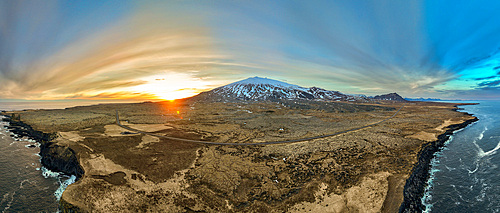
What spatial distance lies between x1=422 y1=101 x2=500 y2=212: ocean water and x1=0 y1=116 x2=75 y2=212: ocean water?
38007 mm

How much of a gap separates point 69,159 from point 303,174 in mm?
31562

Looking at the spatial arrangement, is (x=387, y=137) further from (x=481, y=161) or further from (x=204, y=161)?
(x=204, y=161)

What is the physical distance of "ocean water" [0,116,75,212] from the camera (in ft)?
57.0

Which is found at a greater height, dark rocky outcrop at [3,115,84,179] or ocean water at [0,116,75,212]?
dark rocky outcrop at [3,115,84,179]

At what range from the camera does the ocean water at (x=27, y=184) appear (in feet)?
57.0

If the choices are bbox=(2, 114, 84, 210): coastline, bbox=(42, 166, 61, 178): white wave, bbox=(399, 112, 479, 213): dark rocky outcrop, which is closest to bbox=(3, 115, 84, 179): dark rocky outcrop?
bbox=(2, 114, 84, 210): coastline

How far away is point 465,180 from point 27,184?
52.9m

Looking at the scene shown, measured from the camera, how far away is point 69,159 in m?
24.1

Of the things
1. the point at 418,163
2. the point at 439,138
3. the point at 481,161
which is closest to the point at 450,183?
the point at 418,163

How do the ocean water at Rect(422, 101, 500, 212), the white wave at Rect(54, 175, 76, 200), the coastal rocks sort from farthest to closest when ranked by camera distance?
1. the coastal rocks
2. the white wave at Rect(54, 175, 76, 200)
3. the ocean water at Rect(422, 101, 500, 212)

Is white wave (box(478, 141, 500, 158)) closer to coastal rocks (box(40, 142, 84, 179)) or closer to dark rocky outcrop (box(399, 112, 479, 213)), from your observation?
dark rocky outcrop (box(399, 112, 479, 213))

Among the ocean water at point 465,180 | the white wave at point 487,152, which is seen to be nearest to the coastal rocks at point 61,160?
the ocean water at point 465,180

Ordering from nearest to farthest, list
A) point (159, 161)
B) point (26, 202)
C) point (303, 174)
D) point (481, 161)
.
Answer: point (26, 202) < point (303, 174) < point (159, 161) < point (481, 161)

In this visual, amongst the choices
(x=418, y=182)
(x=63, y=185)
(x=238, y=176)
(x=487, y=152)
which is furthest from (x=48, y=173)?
(x=487, y=152)
